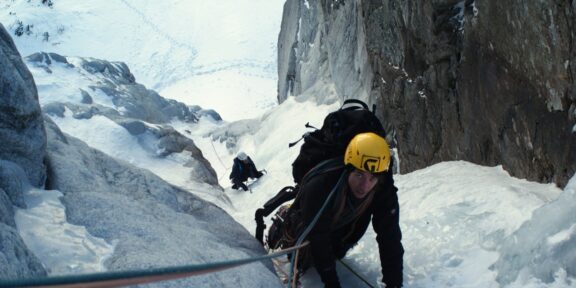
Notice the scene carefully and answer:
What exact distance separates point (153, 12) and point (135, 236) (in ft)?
261

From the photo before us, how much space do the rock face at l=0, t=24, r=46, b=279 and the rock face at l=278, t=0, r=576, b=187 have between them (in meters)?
4.56

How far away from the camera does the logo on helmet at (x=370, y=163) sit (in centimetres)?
344

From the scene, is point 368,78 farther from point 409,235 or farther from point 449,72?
point 409,235

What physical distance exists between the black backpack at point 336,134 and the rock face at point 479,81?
6.93ft

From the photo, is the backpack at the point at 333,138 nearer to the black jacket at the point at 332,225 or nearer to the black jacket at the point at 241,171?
the black jacket at the point at 332,225

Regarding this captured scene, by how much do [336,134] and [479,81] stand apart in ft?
12.1

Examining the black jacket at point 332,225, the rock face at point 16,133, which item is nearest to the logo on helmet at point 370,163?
the black jacket at point 332,225

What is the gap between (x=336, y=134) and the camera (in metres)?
3.85

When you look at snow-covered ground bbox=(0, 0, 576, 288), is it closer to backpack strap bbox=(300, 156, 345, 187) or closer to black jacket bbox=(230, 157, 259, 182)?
black jacket bbox=(230, 157, 259, 182)

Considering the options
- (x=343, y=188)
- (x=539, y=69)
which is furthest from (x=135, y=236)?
(x=539, y=69)

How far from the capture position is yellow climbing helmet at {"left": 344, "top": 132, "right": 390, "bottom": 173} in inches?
136

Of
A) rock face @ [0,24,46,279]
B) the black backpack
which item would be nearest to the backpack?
the black backpack

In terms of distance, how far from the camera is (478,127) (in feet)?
23.0

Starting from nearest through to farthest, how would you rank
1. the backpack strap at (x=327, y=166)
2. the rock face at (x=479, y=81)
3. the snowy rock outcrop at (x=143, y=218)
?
the snowy rock outcrop at (x=143, y=218) → the backpack strap at (x=327, y=166) → the rock face at (x=479, y=81)
